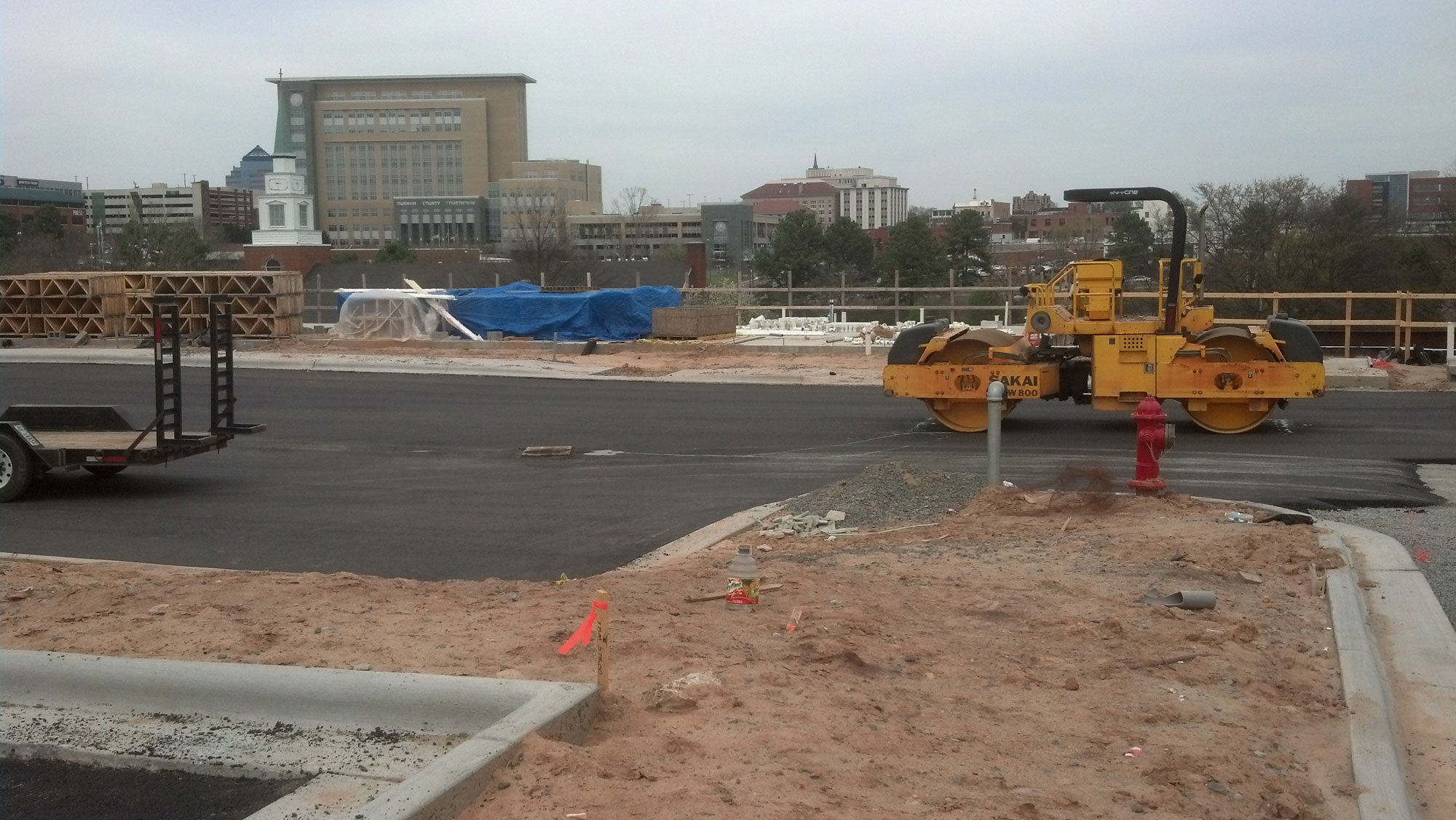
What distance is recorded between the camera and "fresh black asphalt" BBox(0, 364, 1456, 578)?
10703mm

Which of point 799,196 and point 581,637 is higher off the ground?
point 799,196

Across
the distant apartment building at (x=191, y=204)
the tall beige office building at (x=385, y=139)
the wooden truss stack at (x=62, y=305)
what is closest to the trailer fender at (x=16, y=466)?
the wooden truss stack at (x=62, y=305)

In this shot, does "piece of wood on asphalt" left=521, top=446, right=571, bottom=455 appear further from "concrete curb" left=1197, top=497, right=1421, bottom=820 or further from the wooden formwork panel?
the wooden formwork panel

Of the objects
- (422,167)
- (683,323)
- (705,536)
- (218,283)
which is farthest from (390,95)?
(705,536)

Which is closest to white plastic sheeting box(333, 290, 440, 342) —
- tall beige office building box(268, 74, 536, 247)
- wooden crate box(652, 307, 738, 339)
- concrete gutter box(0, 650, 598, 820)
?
wooden crate box(652, 307, 738, 339)

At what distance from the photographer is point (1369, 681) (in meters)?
6.13

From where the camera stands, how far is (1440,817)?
486cm

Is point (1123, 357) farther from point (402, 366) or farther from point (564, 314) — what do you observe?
point (564, 314)

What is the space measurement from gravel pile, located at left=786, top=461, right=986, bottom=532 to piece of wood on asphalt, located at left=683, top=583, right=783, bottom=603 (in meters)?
2.82

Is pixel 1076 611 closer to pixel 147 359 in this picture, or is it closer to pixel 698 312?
pixel 698 312

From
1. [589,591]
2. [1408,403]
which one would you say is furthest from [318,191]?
[589,591]

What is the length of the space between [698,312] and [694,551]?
26.0 meters

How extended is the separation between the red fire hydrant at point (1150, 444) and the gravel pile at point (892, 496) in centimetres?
147

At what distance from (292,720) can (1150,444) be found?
7980 mm
